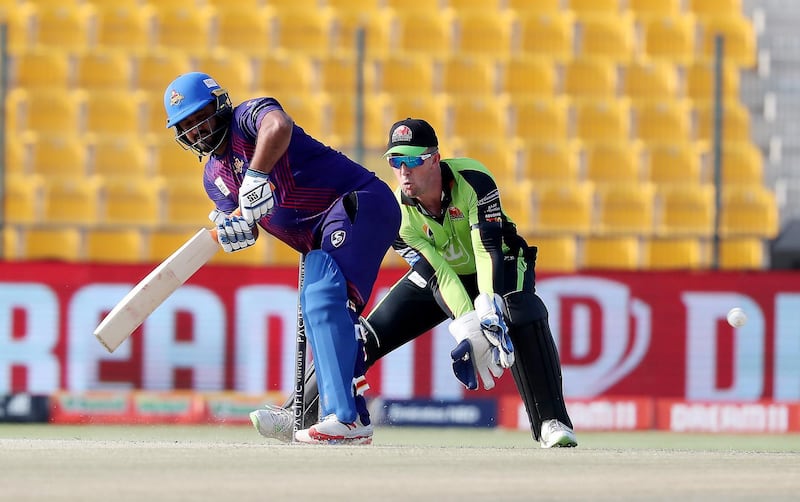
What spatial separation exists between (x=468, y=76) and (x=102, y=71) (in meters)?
3.75

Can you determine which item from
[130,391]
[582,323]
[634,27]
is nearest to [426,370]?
[582,323]

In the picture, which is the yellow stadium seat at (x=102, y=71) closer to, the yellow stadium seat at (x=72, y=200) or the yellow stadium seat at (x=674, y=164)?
the yellow stadium seat at (x=72, y=200)

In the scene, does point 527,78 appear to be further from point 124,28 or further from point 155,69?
point 124,28

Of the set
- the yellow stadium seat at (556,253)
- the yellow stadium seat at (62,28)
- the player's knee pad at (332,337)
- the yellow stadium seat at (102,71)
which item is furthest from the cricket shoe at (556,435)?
the yellow stadium seat at (62,28)

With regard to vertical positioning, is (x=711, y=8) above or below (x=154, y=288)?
above

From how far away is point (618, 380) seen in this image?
42.3ft

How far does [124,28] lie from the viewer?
655 inches

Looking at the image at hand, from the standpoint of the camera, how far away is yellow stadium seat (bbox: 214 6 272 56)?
16703mm

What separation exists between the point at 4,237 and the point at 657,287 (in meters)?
5.67

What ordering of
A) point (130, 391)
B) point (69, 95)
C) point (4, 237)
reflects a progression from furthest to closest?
point (69, 95) → point (4, 237) → point (130, 391)

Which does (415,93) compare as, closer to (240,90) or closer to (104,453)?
(240,90)

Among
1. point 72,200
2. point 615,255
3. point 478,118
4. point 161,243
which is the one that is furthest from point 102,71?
point 615,255

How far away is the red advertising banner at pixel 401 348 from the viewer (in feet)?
41.8

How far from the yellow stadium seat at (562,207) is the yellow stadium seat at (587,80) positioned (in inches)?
57.9
